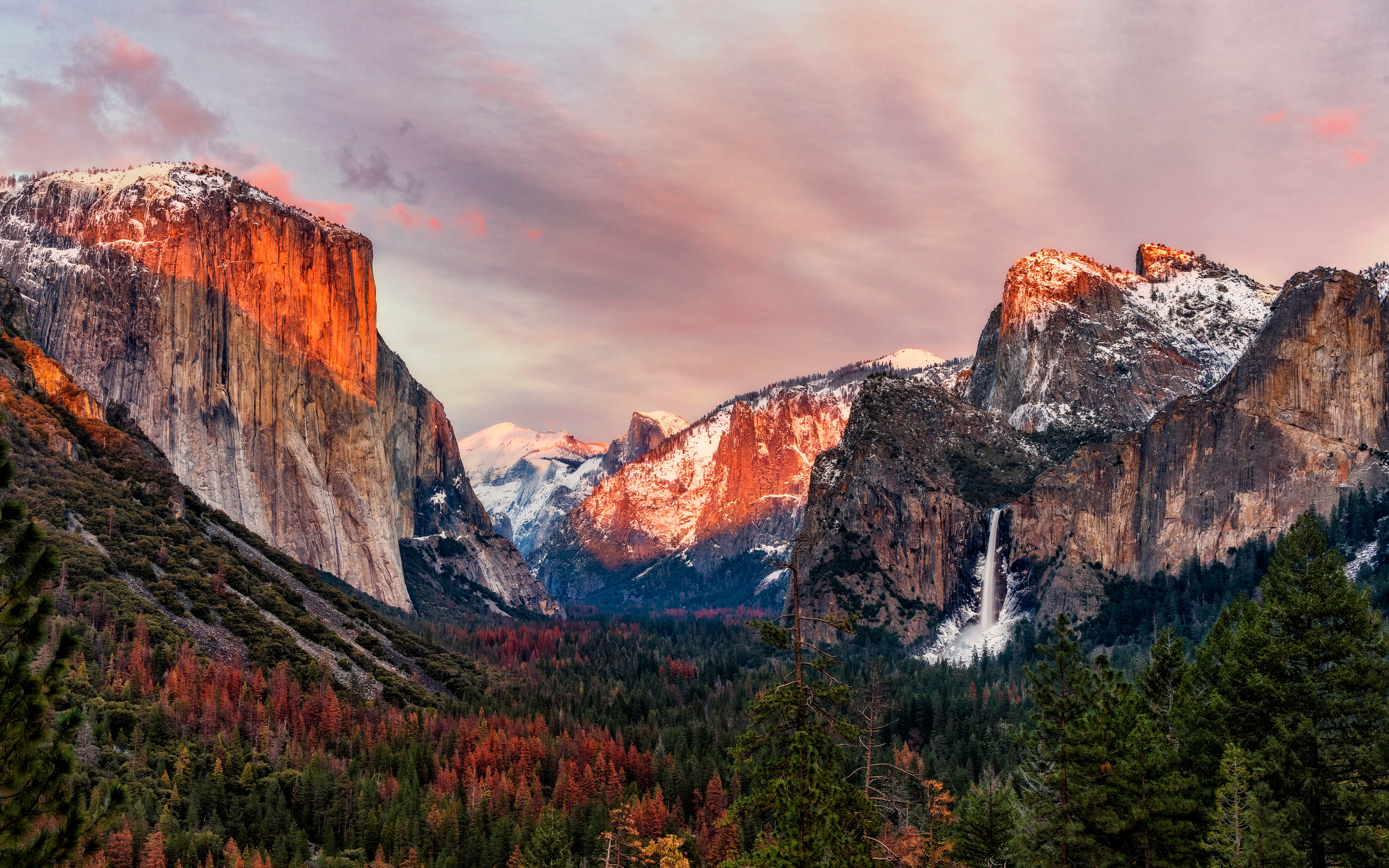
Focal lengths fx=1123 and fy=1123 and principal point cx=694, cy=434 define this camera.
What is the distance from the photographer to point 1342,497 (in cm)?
17988

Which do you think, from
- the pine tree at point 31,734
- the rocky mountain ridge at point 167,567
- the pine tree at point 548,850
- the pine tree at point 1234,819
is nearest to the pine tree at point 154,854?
the pine tree at point 548,850

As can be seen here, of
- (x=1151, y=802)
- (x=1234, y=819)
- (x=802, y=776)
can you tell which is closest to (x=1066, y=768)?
(x=1151, y=802)

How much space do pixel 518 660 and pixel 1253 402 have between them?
136492 millimetres

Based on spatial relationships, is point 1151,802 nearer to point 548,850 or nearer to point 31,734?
point 31,734

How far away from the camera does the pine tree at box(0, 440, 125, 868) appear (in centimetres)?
2062

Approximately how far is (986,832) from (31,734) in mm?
40302

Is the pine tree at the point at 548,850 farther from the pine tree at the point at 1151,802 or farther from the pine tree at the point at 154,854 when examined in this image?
the pine tree at the point at 1151,802

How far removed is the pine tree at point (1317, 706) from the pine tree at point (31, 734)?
32154mm

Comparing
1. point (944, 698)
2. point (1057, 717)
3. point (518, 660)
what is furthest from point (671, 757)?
point (518, 660)

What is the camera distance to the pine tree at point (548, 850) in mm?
65250

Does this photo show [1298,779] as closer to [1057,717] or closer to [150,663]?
[1057,717]

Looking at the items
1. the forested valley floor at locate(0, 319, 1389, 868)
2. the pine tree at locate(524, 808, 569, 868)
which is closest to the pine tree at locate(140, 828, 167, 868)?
the forested valley floor at locate(0, 319, 1389, 868)

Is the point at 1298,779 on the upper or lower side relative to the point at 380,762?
upper

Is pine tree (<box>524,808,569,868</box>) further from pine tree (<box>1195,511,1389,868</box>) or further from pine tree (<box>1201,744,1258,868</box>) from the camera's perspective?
pine tree (<box>1201,744,1258,868</box>)
